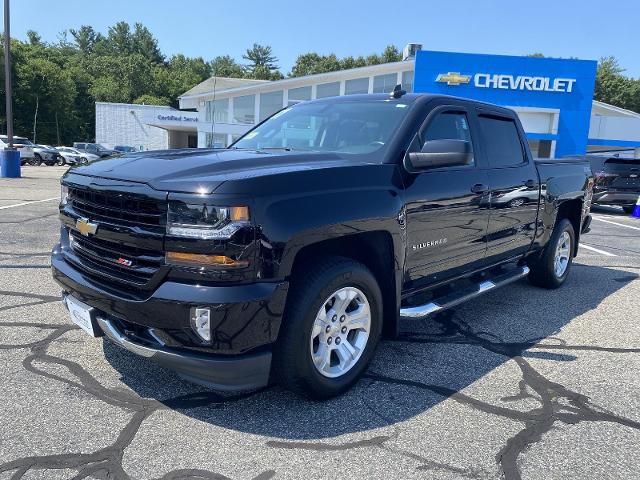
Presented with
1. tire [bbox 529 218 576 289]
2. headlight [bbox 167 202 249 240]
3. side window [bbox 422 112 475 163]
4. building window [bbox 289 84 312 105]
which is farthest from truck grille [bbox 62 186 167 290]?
building window [bbox 289 84 312 105]

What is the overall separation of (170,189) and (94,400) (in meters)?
1.44

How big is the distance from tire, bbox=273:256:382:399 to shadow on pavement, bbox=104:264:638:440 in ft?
0.61

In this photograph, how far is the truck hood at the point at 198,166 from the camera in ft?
9.39

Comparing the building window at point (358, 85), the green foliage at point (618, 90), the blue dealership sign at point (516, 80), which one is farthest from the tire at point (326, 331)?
the green foliage at point (618, 90)

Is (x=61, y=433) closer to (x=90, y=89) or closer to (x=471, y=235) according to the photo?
(x=471, y=235)

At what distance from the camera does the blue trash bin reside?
66.3 feet

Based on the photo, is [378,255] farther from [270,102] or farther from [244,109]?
[244,109]

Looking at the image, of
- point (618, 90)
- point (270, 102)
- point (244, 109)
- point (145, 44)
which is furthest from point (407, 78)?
point (145, 44)

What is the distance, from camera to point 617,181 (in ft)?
49.9

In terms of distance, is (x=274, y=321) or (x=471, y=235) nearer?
(x=274, y=321)

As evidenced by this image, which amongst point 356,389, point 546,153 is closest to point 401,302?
point 356,389

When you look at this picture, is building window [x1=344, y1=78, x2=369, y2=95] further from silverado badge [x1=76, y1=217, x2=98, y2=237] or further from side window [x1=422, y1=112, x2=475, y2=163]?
silverado badge [x1=76, y1=217, x2=98, y2=237]

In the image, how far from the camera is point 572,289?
21.6 feet

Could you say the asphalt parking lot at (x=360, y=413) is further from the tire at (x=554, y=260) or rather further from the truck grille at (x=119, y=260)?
the tire at (x=554, y=260)
